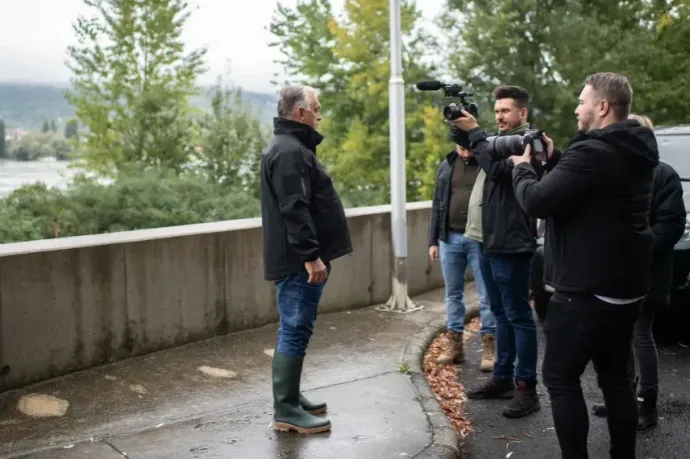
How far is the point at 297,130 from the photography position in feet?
13.9

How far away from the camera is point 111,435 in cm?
429

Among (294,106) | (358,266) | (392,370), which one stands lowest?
(392,370)

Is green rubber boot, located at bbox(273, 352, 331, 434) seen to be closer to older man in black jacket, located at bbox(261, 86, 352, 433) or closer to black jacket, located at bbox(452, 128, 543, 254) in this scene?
older man in black jacket, located at bbox(261, 86, 352, 433)

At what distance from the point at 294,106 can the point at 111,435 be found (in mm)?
2113

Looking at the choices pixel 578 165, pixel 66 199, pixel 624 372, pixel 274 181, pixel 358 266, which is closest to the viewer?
pixel 578 165

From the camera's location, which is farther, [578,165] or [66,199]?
[66,199]

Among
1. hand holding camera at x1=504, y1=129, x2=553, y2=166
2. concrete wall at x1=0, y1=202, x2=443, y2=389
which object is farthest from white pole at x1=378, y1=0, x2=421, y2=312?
hand holding camera at x1=504, y1=129, x2=553, y2=166

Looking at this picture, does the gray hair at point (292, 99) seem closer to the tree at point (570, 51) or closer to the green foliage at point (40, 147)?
the green foliage at point (40, 147)

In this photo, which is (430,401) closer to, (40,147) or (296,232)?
(296,232)

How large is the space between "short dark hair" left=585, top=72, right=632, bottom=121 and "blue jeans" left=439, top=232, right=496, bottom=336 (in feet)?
7.30

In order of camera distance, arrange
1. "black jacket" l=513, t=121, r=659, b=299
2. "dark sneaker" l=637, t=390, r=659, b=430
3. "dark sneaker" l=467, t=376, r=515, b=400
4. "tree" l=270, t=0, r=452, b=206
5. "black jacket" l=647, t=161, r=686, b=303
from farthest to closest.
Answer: "tree" l=270, t=0, r=452, b=206
"dark sneaker" l=467, t=376, r=515, b=400
"dark sneaker" l=637, t=390, r=659, b=430
"black jacket" l=647, t=161, r=686, b=303
"black jacket" l=513, t=121, r=659, b=299

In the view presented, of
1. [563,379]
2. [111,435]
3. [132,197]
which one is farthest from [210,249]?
[132,197]

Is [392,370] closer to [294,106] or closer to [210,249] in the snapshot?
[210,249]

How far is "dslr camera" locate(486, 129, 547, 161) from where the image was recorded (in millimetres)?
3699
